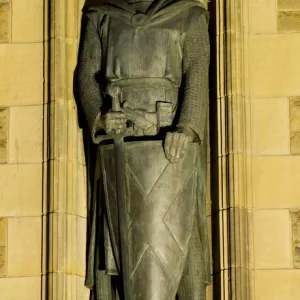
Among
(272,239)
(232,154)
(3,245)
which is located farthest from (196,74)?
(3,245)

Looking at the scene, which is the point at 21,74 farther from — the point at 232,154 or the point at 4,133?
the point at 232,154

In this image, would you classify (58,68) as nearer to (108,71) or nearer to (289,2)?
(108,71)

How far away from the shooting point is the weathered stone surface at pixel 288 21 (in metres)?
14.1

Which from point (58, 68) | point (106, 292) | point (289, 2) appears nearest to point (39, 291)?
point (106, 292)

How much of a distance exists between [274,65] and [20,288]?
7.82 feet

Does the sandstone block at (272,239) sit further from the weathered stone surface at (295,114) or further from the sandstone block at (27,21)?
the sandstone block at (27,21)

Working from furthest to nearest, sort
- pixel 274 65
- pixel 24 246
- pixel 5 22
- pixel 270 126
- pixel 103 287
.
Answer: pixel 5 22 < pixel 274 65 < pixel 270 126 < pixel 24 246 < pixel 103 287

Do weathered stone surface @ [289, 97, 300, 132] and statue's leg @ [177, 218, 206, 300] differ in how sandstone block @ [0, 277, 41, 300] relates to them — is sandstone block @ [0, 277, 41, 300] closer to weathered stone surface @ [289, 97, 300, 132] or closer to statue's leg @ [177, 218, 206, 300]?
statue's leg @ [177, 218, 206, 300]

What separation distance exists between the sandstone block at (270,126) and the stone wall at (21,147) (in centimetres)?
150

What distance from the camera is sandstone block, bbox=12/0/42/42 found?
14.2 meters

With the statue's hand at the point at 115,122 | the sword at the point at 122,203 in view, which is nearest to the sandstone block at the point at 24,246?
the sword at the point at 122,203

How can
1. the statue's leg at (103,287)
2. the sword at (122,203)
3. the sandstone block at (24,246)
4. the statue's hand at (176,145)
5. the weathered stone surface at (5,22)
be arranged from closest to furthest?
1. the sword at (122,203)
2. the statue's hand at (176,145)
3. the statue's leg at (103,287)
4. the sandstone block at (24,246)
5. the weathered stone surface at (5,22)

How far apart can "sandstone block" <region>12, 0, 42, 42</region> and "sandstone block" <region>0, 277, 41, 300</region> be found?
68.2 inches

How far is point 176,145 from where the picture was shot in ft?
43.9
